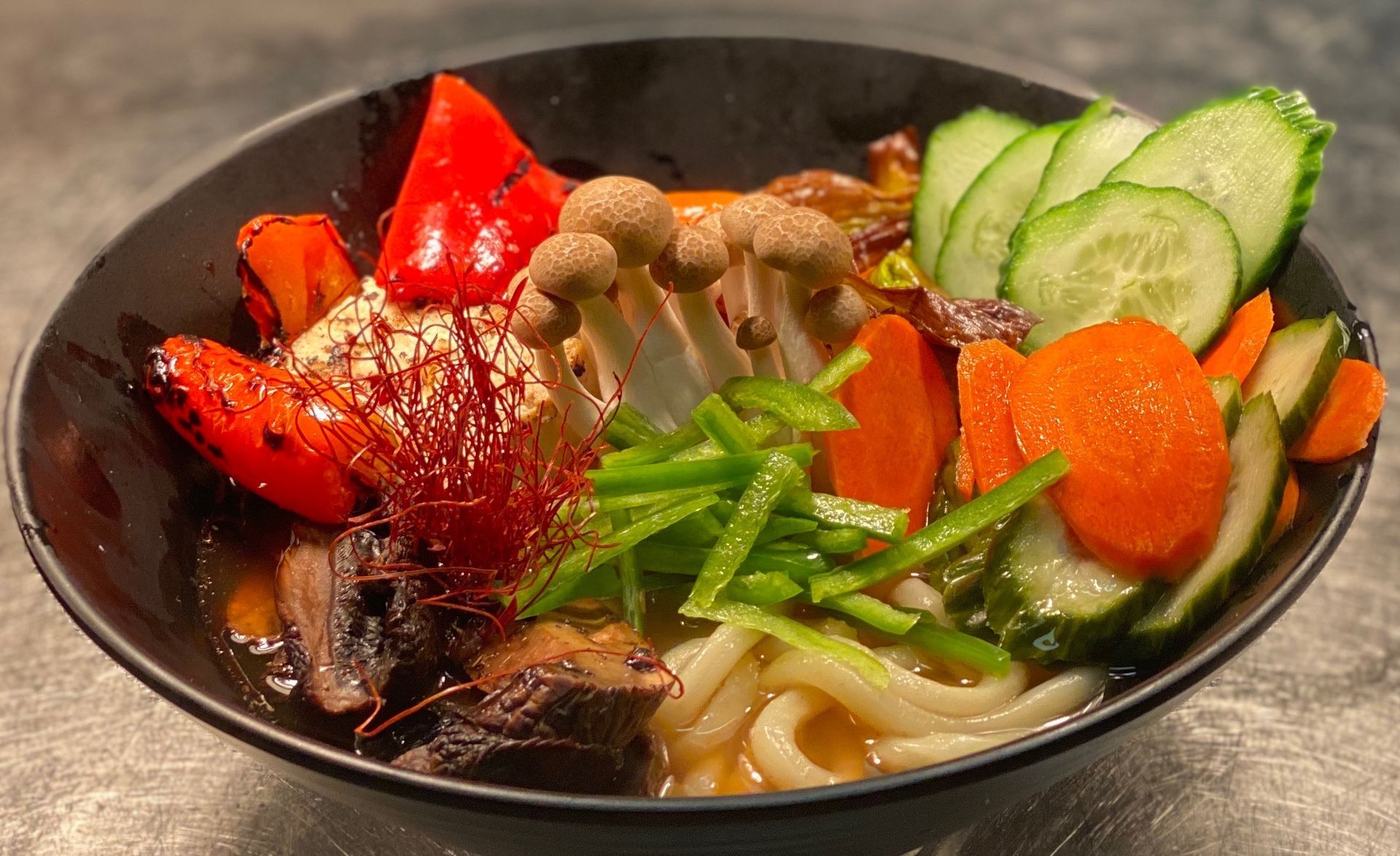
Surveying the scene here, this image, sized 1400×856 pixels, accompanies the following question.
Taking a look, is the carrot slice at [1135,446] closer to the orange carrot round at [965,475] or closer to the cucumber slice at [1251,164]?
the orange carrot round at [965,475]

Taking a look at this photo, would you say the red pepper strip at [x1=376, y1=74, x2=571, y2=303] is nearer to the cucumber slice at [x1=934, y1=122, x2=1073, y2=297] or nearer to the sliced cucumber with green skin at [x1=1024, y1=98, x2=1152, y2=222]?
the cucumber slice at [x1=934, y1=122, x2=1073, y2=297]

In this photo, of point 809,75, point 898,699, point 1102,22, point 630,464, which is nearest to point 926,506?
point 898,699

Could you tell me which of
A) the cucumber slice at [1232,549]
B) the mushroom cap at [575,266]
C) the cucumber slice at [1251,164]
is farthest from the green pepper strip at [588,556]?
the cucumber slice at [1251,164]

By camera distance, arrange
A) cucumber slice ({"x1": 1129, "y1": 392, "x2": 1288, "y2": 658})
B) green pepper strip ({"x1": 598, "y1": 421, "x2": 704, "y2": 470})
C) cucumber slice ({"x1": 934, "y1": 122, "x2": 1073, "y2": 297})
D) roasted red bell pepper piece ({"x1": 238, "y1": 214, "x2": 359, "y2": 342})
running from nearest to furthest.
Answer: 1. cucumber slice ({"x1": 1129, "y1": 392, "x2": 1288, "y2": 658})
2. green pepper strip ({"x1": 598, "y1": 421, "x2": 704, "y2": 470})
3. roasted red bell pepper piece ({"x1": 238, "y1": 214, "x2": 359, "y2": 342})
4. cucumber slice ({"x1": 934, "y1": 122, "x2": 1073, "y2": 297})

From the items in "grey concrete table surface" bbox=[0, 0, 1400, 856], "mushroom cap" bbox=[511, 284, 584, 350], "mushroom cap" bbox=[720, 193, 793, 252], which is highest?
"mushroom cap" bbox=[720, 193, 793, 252]

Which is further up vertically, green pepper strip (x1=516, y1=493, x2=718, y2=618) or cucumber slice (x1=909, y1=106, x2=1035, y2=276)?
cucumber slice (x1=909, y1=106, x2=1035, y2=276)

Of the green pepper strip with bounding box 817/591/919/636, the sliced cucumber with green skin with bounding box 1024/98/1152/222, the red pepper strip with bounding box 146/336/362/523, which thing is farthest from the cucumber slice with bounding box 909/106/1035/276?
the red pepper strip with bounding box 146/336/362/523

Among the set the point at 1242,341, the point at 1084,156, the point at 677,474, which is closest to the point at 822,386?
the point at 677,474
